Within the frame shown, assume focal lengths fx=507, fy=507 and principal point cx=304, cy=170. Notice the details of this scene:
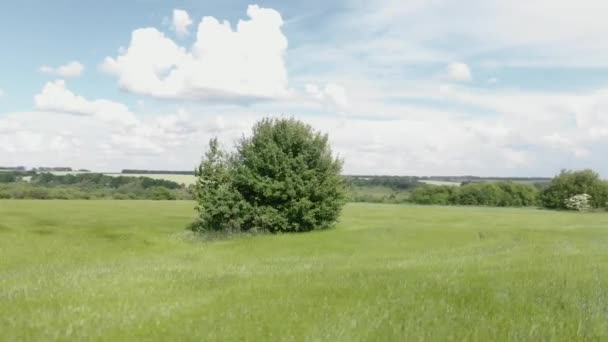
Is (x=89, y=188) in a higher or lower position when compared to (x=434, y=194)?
lower

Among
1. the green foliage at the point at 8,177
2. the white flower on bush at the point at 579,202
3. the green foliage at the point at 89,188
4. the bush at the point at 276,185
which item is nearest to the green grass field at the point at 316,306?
the bush at the point at 276,185

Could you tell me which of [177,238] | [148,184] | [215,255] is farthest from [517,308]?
[148,184]

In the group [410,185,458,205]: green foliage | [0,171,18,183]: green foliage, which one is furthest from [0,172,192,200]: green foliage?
[410,185,458,205]: green foliage

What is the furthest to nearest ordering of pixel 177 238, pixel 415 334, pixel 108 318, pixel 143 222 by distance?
1. pixel 143 222
2. pixel 177 238
3. pixel 108 318
4. pixel 415 334

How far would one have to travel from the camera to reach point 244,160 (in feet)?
154

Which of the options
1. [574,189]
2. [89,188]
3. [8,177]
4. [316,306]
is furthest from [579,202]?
[8,177]

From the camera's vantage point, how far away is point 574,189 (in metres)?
124

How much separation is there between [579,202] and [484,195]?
45.6 meters

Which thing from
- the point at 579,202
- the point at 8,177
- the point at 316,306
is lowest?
the point at 316,306

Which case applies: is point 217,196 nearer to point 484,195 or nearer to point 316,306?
point 316,306

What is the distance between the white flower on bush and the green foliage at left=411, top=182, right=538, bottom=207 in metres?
36.3

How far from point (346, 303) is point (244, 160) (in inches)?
1492

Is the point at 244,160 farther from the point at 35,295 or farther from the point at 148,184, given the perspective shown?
the point at 148,184

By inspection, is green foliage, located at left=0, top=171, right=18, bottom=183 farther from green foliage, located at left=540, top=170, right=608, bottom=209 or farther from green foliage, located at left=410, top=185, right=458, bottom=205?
green foliage, located at left=540, top=170, right=608, bottom=209
